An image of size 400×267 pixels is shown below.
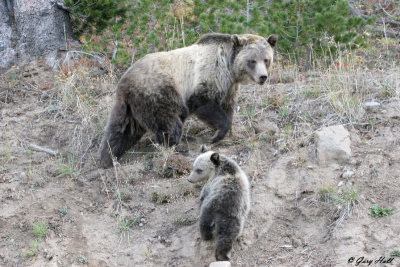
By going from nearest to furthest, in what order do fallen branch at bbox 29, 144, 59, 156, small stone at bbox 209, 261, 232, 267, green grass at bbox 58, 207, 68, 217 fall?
small stone at bbox 209, 261, 232, 267, green grass at bbox 58, 207, 68, 217, fallen branch at bbox 29, 144, 59, 156

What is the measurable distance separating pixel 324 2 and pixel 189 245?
21.1 feet

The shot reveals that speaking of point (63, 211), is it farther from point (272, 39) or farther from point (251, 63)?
point (272, 39)

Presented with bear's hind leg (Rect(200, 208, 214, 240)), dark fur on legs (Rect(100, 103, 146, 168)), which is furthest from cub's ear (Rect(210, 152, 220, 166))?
dark fur on legs (Rect(100, 103, 146, 168))

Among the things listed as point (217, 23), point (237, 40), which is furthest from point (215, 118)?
point (217, 23)

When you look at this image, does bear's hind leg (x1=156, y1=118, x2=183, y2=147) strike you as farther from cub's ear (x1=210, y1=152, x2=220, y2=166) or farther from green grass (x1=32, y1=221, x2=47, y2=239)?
green grass (x1=32, y1=221, x2=47, y2=239)

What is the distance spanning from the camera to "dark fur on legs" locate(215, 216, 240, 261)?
485cm

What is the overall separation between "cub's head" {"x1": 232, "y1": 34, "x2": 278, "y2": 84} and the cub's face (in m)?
1.95

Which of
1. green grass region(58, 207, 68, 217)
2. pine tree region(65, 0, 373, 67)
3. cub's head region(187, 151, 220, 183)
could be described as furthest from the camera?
pine tree region(65, 0, 373, 67)

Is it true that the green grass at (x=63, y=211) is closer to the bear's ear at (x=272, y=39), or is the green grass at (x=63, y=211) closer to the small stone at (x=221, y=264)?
the small stone at (x=221, y=264)

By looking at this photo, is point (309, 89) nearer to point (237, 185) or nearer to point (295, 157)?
point (295, 157)

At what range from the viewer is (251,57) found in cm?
719

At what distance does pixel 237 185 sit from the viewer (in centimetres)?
522

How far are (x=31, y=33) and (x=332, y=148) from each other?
6.51m

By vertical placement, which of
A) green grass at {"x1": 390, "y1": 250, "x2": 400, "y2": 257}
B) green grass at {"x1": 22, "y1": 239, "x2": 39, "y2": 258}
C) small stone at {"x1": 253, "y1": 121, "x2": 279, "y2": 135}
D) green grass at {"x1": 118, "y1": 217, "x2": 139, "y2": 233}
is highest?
small stone at {"x1": 253, "y1": 121, "x2": 279, "y2": 135}
